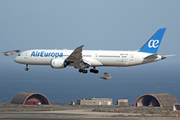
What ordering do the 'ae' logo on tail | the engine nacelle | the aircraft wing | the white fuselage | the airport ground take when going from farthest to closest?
the airport ground → the 'ae' logo on tail → the white fuselage → the engine nacelle → the aircraft wing

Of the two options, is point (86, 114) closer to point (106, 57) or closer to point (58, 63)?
point (106, 57)

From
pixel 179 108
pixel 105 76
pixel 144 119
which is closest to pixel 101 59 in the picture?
pixel 105 76

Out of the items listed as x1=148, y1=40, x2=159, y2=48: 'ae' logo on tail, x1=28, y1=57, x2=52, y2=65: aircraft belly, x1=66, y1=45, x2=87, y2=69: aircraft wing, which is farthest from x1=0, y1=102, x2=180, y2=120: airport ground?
x1=148, y1=40, x2=159, y2=48: 'ae' logo on tail

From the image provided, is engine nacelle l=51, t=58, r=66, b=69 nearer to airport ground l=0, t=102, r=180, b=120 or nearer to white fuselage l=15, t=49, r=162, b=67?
white fuselage l=15, t=49, r=162, b=67

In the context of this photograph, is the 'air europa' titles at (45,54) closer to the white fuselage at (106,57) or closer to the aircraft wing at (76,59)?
the white fuselage at (106,57)

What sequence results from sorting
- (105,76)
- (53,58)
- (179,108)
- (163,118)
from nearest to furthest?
1. (105,76)
2. (53,58)
3. (163,118)
4. (179,108)

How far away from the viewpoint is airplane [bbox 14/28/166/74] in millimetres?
72000

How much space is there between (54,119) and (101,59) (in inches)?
833

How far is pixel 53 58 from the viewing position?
75.5m

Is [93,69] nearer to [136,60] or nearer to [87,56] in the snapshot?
[87,56]

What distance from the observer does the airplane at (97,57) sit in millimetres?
72000

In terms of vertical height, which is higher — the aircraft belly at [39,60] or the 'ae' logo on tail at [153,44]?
the 'ae' logo on tail at [153,44]

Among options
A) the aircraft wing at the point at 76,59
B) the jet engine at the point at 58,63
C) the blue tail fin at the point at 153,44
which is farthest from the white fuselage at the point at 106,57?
the jet engine at the point at 58,63

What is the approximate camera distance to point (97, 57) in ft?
242
